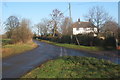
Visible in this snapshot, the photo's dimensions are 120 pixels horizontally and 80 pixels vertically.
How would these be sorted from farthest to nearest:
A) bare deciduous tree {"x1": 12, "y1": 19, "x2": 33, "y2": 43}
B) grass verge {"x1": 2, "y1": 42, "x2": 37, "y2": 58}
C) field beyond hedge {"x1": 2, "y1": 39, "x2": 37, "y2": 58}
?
1. bare deciduous tree {"x1": 12, "y1": 19, "x2": 33, "y2": 43}
2. field beyond hedge {"x1": 2, "y1": 39, "x2": 37, "y2": 58}
3. grass verge {"x1": 2, "y1": 42, "x2": 37, "y2": 58}

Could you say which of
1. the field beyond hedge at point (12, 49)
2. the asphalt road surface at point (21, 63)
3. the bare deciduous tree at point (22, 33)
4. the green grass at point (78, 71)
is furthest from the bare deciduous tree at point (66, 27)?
the green grass at point (78, 71)

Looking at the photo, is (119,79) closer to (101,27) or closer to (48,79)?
(48,79)

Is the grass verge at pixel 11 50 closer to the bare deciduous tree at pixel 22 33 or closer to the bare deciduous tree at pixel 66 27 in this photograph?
the bare deciduous tree at pixel 22 33

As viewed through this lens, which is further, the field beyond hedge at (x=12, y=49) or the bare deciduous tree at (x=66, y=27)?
the bare deciduous tree at (x=66, y=27)

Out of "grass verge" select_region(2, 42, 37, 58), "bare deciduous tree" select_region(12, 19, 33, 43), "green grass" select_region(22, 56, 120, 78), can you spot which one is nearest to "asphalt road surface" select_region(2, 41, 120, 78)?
"green grass" select_region(22, 56, 120, 78)

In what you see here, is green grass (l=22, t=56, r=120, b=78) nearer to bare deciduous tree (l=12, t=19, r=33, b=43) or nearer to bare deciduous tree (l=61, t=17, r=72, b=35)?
bare deciduous tree (l=12, t=19, r=33, b=43)

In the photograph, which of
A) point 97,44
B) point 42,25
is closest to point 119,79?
point 97,44

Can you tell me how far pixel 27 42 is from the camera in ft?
116

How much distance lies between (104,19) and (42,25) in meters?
47.5

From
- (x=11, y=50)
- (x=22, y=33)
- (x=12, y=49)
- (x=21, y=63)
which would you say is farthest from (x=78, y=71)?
(x=22, y=33)

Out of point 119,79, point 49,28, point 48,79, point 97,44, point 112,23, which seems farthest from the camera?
A: point 49,28

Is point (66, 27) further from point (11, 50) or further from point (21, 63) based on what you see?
point (21, 63)

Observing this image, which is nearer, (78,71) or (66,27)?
(78,71)

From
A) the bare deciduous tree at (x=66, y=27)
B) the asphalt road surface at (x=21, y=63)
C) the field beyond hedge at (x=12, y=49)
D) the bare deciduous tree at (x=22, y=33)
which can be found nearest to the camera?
the asphalt road surface at (x=21, y=63)
